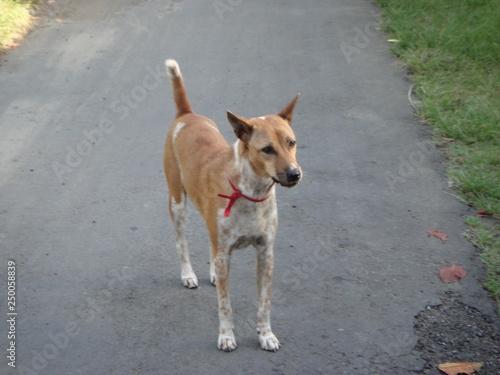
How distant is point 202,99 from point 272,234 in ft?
14.1

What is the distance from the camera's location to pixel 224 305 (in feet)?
14.6

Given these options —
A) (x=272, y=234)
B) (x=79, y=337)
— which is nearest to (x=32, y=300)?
(x=79, y=337)

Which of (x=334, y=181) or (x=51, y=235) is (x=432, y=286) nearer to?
Result: (x=334, y=181)

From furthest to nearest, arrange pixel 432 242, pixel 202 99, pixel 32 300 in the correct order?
1. pixel 202 99
2. pixel 432 242
3. pixel 32 300

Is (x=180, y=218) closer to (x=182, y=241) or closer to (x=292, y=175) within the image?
(x=182, y=241)

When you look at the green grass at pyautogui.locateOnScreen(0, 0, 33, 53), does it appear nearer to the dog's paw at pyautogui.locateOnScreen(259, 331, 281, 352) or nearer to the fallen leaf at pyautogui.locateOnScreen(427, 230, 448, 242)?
the fallen leaf at pyautogui.locateOnScreen(427, 230, 448, 242)

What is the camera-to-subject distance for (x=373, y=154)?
7195mm
